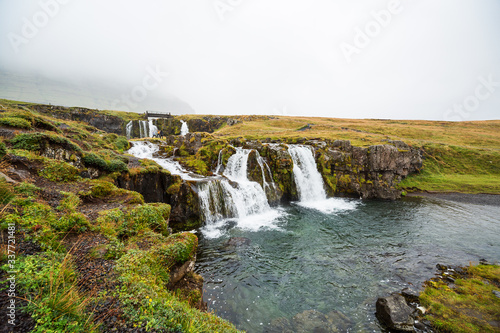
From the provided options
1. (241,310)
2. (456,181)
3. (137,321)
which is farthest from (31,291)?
(456,181)

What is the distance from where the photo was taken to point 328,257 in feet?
50.1

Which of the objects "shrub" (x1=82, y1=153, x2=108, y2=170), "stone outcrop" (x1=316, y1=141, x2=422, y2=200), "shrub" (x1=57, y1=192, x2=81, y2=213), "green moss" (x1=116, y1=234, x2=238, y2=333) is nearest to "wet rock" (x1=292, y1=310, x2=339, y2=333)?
"green moss" (x1=116, y1=234, x2=238, y2=333)

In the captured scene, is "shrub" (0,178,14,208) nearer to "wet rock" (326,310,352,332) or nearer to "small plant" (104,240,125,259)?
"small plant" (104,240,125,259)

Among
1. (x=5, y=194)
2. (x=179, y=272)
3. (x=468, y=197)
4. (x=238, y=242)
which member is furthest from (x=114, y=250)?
(x=468, y=197)

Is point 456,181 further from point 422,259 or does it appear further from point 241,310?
point 241,310

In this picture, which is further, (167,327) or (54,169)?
(54,169)

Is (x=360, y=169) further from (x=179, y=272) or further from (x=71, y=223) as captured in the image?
(x=71, y=223)

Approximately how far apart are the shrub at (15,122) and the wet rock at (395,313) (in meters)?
27.2

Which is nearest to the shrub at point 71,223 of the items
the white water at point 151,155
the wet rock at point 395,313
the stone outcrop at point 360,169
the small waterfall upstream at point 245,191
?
the small waterfall upstream at point 245,191

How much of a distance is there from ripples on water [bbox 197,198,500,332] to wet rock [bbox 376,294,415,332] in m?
0.55

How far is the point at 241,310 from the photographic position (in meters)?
10.2

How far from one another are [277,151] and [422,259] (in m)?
21.4

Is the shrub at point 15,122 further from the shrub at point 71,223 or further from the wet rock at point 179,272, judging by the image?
the wet rock at point 179,272

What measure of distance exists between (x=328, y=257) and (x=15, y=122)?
26690 millimetres
